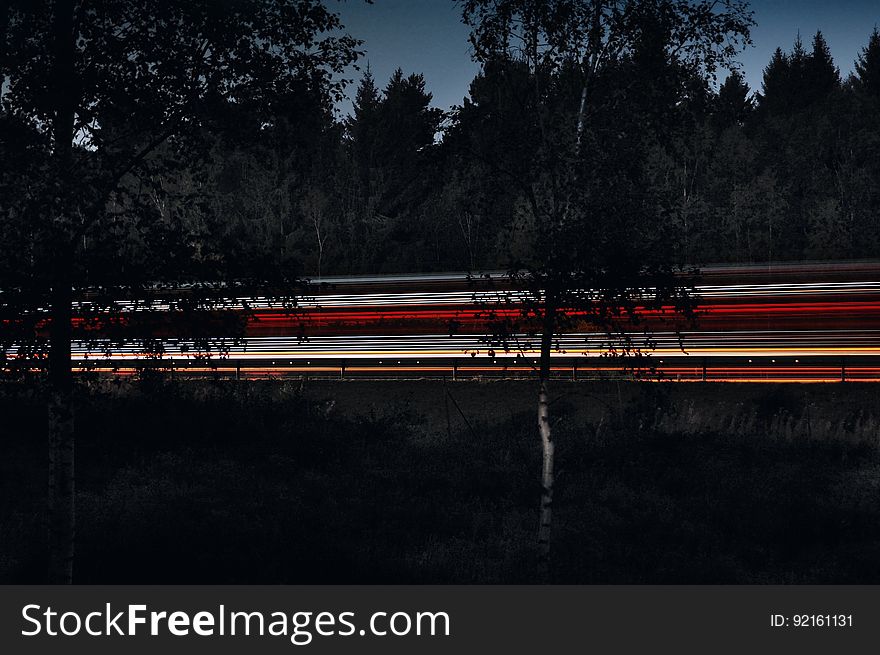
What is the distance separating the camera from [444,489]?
52.5 ft

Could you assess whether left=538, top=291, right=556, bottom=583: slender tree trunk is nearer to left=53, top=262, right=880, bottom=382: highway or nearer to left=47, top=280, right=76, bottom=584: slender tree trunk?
left=47, top=280, right=76, bottom=584: slender tree trunk

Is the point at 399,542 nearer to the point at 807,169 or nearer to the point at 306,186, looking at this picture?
the point at 306,186

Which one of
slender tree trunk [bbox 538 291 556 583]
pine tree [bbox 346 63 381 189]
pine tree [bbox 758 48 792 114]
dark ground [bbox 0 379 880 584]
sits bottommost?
dark ground [bbox 0 379 880 584]

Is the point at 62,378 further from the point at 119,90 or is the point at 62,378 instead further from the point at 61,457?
the point at 119,90

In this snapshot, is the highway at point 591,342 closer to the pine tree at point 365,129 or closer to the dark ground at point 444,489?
the dark ground at point 444,489

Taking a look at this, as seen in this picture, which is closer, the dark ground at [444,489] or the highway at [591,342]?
the dark ground at [444,489]

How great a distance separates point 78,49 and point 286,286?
12.0ft

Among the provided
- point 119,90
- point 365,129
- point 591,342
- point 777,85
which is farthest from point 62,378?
point 777,85

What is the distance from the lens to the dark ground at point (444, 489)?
39.6 ft

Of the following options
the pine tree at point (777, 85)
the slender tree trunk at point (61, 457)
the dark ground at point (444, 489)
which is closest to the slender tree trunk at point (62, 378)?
the slender tree trunk at point (61, 457)

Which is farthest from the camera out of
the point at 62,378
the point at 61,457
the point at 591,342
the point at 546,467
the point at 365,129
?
the point at 365,129

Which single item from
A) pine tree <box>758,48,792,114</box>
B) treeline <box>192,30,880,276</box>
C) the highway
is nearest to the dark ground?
the highway

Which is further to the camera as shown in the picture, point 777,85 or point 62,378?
point 777,85

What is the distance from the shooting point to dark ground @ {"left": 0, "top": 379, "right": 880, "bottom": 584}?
12070 mm
